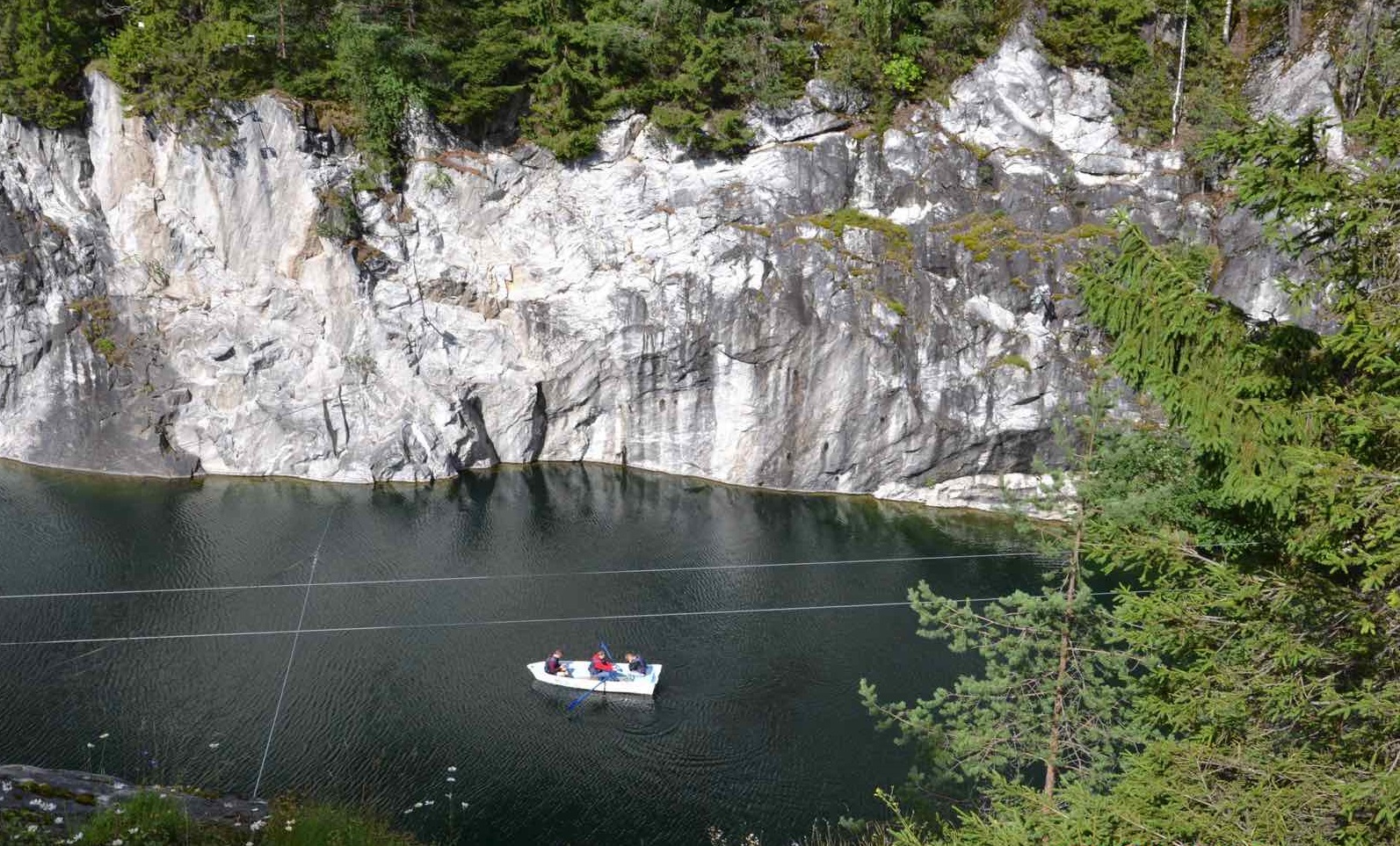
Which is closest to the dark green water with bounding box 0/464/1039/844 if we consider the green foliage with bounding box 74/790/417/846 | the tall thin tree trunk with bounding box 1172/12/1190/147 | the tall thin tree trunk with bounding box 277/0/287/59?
the green foliage with bounding box 74/790/417/846

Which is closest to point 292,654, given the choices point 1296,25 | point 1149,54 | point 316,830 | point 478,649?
point 478,649

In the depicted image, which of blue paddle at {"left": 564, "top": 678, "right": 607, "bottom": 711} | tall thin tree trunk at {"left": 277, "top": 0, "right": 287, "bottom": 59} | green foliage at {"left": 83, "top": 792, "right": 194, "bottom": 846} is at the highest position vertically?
tall thin tree trunk at {"left": 277, "top": 0, "right": 287, "bottom": 59}

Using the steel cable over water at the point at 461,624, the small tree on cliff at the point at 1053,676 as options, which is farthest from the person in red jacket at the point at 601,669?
the small tree on cliff at the point at 1053,676

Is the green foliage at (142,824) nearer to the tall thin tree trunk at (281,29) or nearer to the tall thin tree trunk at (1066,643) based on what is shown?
the tall thin tree trunk at (1066,643)

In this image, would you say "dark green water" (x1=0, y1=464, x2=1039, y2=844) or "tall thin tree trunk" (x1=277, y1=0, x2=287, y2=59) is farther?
"tall thin tree trunk" (x1=277, y1=0, x2=287, y2=59)

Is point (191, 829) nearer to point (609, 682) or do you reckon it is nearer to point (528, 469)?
point (609, 682)

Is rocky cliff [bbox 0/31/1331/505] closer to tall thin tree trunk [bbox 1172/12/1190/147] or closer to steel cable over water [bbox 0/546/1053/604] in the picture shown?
tall thin tree trunk [bbox 1172/12/1190/147]

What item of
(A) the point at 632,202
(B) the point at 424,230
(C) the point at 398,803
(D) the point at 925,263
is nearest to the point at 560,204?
(A) the point at 632,202
